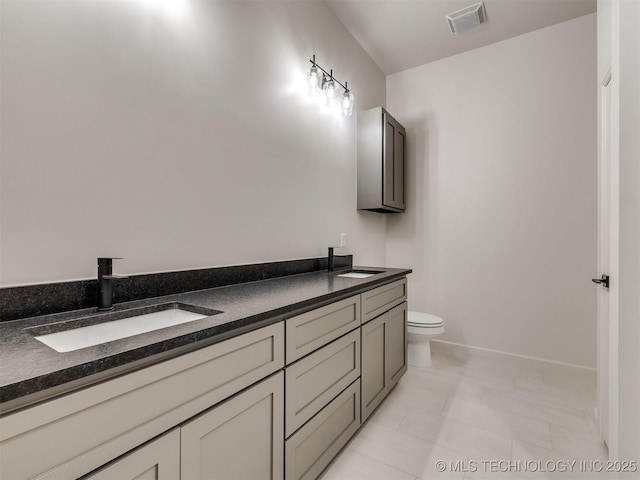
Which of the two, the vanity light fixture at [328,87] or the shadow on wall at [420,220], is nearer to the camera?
the vanity light fixture at [328,87]

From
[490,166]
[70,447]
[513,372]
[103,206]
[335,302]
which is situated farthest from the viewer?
[490,166]

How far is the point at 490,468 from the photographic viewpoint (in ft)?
5.15

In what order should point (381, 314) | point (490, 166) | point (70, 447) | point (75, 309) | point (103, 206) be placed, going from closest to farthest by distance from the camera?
point (70, 447) → point (75, 309) → point (103, 206) → point (381, 314) → point (490, 166)

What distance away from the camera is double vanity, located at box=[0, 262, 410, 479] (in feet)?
1.99

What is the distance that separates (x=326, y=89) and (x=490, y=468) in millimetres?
2535

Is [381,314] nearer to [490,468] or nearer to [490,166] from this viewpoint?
[490,468]

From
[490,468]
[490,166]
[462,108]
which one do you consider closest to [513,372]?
[490,468]

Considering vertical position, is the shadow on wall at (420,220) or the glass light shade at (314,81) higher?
the glass light shade at (314,81)

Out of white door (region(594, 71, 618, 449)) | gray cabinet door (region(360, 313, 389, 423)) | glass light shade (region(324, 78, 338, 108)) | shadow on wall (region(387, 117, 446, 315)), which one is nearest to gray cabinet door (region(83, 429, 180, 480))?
gray cabinet door (region(360, 313, 389, 423))

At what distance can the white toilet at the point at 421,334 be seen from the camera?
265 centimetres

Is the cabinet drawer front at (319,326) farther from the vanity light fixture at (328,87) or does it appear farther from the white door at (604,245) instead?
the vanity light fixture at (328,87)

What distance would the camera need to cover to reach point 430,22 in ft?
8.68

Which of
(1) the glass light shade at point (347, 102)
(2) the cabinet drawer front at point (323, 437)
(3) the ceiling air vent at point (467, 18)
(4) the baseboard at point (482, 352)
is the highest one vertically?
(3) the ceiling air vent at point (467, 18)

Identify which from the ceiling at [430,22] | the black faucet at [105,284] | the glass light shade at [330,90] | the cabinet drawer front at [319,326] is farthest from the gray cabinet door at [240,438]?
the ceiling at [430,22]
